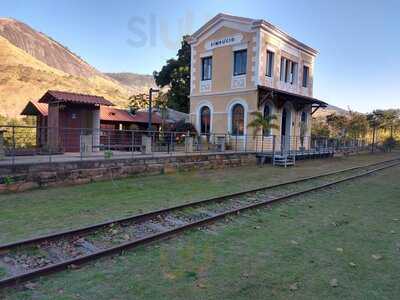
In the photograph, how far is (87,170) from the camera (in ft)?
36.0

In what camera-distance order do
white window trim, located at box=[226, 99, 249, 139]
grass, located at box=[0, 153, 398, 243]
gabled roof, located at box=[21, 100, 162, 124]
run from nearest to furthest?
grass, located at box=[0, 153, 398, 243] < gabled roof, located at box=[21, 100, 162, 124] < white window trim, located at box=[226, 99, 249, 139]

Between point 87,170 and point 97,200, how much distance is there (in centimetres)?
290

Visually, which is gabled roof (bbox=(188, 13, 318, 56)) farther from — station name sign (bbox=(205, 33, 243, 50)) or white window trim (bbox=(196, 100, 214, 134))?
white window trim (bbox=(196, 100, 214, 134))

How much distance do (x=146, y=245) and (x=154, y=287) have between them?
1.37m

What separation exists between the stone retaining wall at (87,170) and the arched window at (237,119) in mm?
5888

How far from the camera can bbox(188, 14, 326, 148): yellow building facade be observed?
20641 mm

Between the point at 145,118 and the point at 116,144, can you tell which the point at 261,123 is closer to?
the point at 145,118

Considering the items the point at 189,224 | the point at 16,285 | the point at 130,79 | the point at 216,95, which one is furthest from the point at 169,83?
the point at 130,79

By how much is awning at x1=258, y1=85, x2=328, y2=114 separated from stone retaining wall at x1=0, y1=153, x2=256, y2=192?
6587mm

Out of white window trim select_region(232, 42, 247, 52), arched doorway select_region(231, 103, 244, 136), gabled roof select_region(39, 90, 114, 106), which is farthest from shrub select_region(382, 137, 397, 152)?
gabled roof select_region(39, 90, 114, 106)

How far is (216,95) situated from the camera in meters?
22.5

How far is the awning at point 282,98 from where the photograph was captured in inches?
811

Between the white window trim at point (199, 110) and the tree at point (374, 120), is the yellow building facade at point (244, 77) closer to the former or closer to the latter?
the white window trim at point (199, 110)

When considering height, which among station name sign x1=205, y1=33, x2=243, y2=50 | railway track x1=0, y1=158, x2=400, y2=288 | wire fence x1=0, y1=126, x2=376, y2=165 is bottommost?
railway track x1=0, y1=158, x2=400, y2=288
